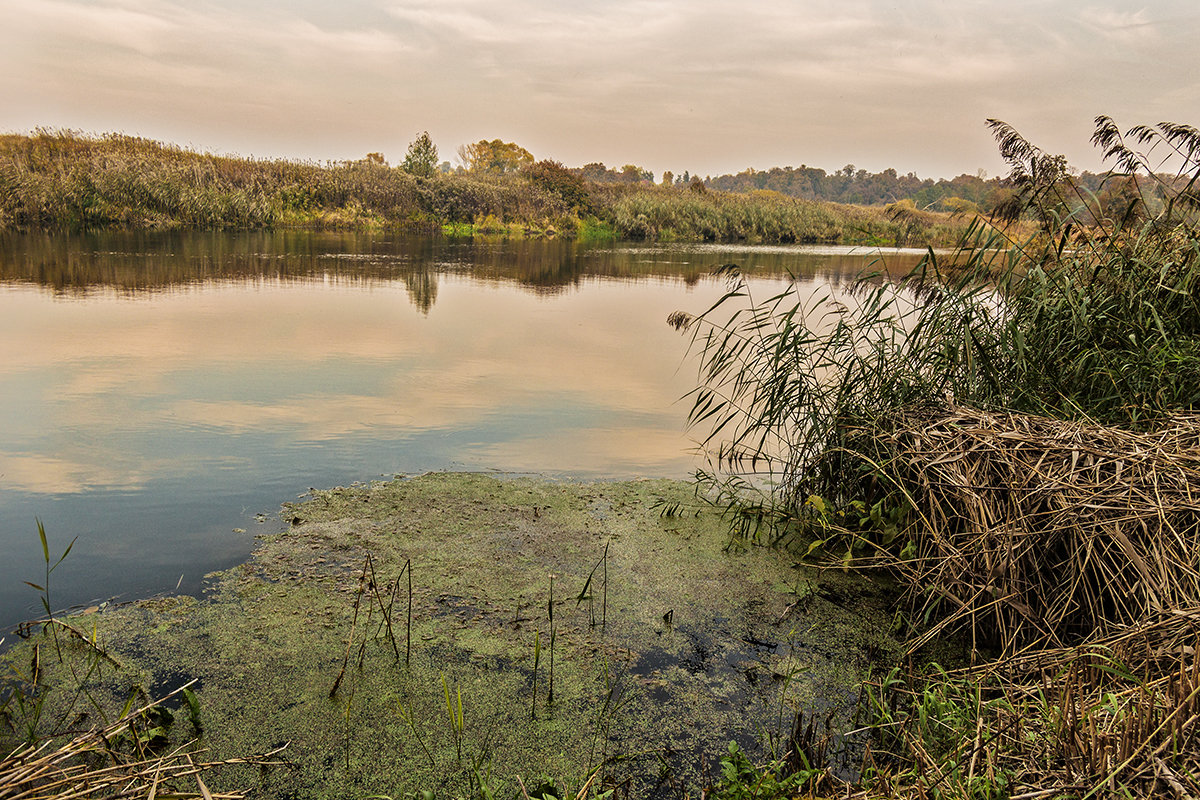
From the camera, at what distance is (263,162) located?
23781 mm

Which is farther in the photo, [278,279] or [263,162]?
[263,162]

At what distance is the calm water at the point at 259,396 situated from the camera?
3420 mm

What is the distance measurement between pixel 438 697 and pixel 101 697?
0.96 m

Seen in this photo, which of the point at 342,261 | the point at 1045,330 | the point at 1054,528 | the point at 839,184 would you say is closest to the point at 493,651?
the point at 1054,528

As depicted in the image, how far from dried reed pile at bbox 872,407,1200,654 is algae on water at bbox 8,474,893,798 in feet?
1.37

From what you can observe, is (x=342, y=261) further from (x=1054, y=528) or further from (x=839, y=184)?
(x=839, y=184)

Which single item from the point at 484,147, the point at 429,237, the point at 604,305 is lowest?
the point at 604,305

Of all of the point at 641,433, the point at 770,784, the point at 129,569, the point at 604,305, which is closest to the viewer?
the point at 770,784

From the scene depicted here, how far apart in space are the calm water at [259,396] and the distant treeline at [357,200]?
6.28 m

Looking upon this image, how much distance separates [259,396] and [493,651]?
3691 millimetres

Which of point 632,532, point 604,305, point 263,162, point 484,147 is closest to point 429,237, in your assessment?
point 263,162

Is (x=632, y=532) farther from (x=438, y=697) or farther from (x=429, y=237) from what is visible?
(x=429, y=237)

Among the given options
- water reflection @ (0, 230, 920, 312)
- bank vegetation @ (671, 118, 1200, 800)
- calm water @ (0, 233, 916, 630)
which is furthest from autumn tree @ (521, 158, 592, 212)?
bank vegetation @ (671, 118, 1200, 800)

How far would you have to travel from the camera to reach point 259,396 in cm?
548
